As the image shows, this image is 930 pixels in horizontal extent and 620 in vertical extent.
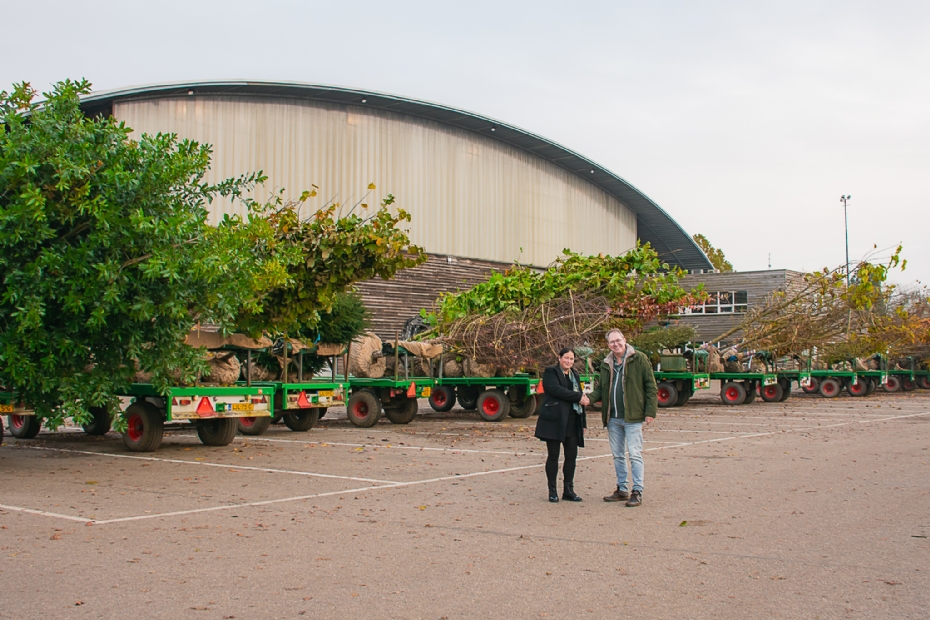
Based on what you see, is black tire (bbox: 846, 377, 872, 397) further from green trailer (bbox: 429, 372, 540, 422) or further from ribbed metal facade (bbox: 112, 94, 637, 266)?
green trailer (bbox: 429, 372, 540, 422)

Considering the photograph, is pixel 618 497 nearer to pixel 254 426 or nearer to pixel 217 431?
pixel 217 431

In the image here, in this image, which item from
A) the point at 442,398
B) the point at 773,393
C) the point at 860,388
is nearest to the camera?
the point at 442,398

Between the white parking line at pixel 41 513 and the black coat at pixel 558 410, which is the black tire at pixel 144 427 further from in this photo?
the black coat at pixel 558 410

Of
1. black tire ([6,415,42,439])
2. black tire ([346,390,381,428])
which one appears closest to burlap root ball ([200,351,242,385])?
black tire ([6,415,42,439])

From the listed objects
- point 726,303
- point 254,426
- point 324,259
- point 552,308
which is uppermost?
point 726,303

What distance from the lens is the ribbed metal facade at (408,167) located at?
3478cm

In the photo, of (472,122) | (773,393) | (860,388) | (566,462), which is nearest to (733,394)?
(773,393)

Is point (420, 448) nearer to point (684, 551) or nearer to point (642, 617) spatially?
point (684, 551)

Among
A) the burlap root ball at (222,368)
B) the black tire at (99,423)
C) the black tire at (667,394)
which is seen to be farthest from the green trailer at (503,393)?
the black tire at (99,423)

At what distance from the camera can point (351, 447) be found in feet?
48.5

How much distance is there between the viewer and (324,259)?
14734 mm

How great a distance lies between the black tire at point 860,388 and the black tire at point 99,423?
1109 inches

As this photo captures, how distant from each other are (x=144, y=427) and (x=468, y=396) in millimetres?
11051

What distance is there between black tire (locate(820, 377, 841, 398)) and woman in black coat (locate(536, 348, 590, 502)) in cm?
2785
